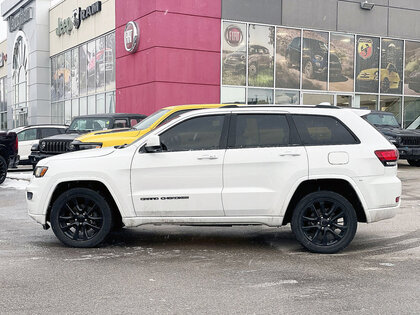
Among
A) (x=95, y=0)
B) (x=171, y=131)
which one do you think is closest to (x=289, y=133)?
(x=171, y=131)

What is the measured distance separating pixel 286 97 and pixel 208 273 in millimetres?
20889

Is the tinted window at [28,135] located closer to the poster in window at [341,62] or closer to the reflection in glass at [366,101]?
the poster in window at [341,62]

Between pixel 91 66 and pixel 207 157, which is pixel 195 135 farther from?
pixel 91 66

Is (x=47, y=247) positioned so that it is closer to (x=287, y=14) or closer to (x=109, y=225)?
(x=109, y=225)

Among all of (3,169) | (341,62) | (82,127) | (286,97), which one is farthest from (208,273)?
(341,62)

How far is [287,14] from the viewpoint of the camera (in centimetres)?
2538

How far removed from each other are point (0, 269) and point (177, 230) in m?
2.88

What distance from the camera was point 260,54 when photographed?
25.0 metres

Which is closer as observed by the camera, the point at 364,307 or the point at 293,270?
the point at 364,307

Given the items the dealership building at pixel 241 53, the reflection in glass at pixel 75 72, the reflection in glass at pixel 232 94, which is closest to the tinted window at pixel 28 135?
the dealership building at pixel 241 53

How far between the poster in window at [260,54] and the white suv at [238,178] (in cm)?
1845

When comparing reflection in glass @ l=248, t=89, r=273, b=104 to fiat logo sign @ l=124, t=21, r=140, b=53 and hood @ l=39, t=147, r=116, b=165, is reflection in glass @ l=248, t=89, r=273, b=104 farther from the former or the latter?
hood @ l=39, t=147, r=116, b=165

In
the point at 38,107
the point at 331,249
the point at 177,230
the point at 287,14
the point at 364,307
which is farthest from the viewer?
the point at 38,107

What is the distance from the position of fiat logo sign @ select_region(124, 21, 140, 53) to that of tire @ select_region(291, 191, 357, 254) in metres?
18.8
